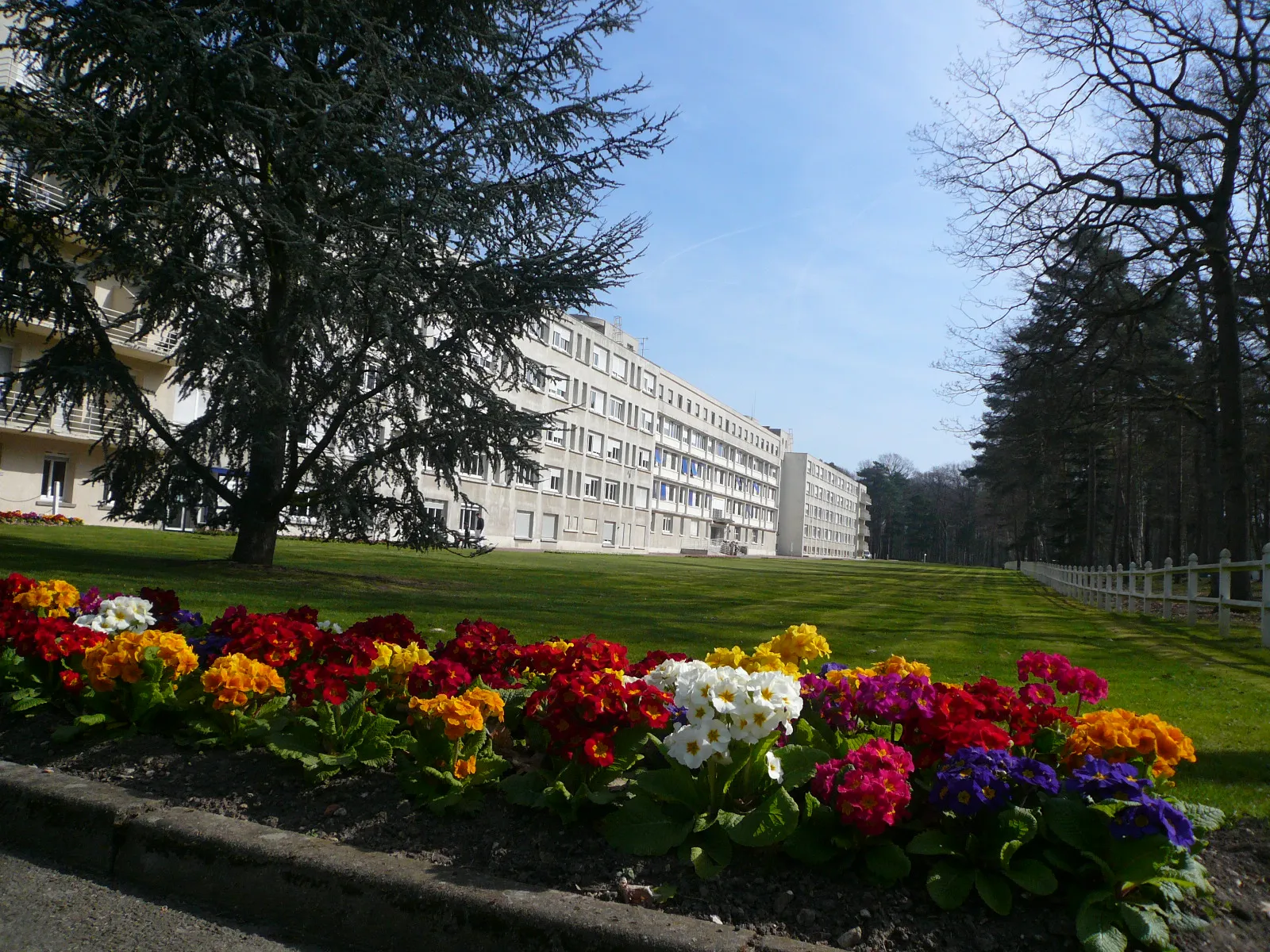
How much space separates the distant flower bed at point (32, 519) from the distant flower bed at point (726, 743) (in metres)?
24.7

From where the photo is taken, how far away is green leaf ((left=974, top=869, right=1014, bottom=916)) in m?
2.55

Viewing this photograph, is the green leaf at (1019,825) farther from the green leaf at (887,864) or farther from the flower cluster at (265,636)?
the flower cluster at (265,636)

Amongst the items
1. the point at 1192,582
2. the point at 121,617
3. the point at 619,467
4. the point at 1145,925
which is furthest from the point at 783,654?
the point at 619,467

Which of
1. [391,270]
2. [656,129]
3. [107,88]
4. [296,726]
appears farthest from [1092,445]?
[296,726]

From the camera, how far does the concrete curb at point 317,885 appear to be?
256cm

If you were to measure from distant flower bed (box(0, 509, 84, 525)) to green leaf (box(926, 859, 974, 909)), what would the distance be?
90.9 feet

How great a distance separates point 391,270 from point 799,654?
8.88 m

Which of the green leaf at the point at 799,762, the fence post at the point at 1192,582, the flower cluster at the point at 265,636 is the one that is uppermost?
the fence post at the point at 1192,582

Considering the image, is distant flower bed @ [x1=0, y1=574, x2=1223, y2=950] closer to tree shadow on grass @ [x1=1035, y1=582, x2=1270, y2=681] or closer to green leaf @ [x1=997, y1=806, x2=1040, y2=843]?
green leaf @ [x1=997, y1=806, x2=1040, y2=843]

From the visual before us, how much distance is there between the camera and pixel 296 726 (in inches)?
147

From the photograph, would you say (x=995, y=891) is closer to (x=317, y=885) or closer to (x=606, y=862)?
(x=606, y=862)

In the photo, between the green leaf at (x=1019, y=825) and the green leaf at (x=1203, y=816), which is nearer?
the green leaf at (x=1019, y=825)

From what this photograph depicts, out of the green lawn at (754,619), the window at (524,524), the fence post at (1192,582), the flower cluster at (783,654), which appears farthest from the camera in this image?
the window at (524,524)

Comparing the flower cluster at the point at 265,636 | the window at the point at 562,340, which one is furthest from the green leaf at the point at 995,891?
the window at the point at 562,340
